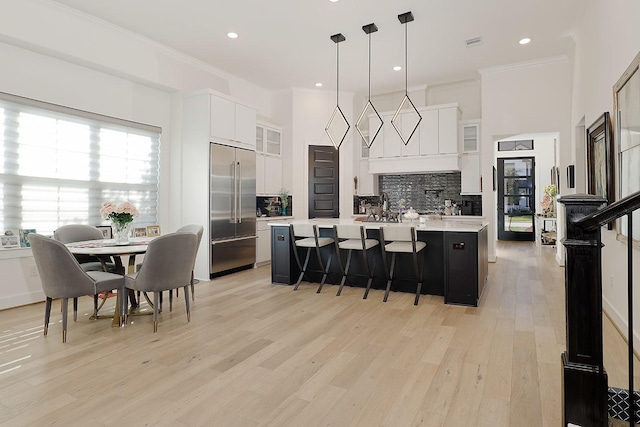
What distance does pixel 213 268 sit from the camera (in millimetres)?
5512

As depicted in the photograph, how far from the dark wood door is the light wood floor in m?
3.60

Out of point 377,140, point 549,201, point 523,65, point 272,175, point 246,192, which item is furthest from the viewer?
point 549,201

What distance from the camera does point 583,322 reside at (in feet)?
5.47

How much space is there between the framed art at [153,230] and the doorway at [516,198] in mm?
8888

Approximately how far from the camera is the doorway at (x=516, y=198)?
33.4 feet

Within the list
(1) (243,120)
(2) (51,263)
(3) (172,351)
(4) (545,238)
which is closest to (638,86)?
(3) (172,351)

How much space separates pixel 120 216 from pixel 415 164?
17.3 feet

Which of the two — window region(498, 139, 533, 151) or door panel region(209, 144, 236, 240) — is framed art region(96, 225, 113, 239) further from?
window region(498, 139, 533, 151)

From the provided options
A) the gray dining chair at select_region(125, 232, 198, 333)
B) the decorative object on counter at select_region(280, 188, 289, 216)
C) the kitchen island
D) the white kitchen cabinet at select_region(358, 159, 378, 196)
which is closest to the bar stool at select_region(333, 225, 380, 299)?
the kitchen island

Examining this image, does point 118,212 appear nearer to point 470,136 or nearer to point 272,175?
point 272,175

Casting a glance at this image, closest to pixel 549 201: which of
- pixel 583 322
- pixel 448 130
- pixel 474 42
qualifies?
pixel 448 130

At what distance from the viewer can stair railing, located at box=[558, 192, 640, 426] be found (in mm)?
1624

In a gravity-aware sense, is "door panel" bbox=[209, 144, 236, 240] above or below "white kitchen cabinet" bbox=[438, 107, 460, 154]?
below

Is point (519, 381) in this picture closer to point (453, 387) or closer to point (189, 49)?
point (453, 387)
